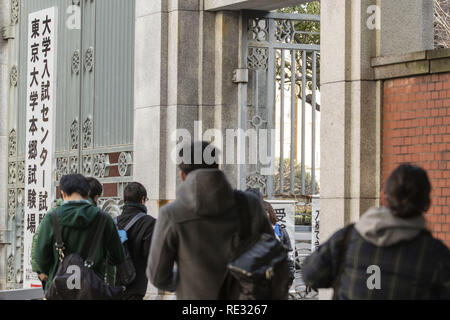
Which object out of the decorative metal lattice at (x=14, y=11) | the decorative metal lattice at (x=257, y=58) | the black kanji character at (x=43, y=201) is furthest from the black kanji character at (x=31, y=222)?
the decorative metal lattice at (x=257, y=58)

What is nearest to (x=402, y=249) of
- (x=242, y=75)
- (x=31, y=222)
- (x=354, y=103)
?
(x=354, y=103)

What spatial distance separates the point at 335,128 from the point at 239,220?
376cm

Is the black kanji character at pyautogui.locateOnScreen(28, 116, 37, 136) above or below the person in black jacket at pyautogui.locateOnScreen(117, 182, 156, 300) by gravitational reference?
above

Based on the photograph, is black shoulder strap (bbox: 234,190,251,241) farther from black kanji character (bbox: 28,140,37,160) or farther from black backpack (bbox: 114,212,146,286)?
black kanji character (bbox: 28,140,37,160)

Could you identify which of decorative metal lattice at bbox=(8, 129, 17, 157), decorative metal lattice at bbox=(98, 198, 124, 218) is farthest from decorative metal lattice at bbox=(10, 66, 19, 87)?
decorative metal lattice at bbox=(98, 198, 124, 218)

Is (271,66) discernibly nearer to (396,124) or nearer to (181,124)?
(181,124)

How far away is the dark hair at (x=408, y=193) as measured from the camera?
3.94m

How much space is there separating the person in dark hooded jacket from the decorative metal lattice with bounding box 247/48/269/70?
7.03m

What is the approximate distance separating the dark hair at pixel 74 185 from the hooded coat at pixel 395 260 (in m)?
2.92

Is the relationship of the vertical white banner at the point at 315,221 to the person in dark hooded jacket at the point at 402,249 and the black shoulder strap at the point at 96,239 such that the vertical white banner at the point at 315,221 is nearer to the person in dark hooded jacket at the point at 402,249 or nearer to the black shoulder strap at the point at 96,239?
the black shoulder strap at the point at 96,239

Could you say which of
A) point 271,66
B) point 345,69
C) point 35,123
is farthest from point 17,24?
point 345,69

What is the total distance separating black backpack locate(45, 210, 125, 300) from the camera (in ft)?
20.6

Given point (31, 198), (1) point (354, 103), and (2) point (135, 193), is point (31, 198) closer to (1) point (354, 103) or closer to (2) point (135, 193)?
(2) point (135, 193)

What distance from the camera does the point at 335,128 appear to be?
27.9 feet
